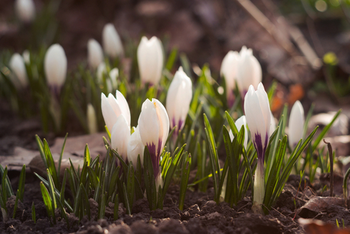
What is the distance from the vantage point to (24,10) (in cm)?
337

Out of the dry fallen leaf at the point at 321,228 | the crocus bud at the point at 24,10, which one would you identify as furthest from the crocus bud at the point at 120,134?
the crocus bud at the point at 24,10

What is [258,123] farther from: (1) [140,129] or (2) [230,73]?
(2) [230,73]

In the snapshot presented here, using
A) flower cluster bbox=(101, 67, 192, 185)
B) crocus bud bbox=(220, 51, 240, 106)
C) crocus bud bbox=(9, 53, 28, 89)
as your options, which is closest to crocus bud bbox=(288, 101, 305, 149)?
crocus bud bbox=(220, 51, 240, 106)

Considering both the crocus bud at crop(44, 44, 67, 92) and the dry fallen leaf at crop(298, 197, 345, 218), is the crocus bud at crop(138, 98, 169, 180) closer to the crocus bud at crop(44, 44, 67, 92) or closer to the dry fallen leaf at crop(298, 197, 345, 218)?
the dry fallen leaf at crop(298, 197, 345, 218)

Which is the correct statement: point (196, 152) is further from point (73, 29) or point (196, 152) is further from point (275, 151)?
point (73, 29)

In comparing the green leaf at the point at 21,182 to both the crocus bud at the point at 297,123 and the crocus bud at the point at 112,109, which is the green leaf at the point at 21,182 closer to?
the crocus bud at the point at 112,109

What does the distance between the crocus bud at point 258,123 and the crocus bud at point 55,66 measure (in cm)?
136

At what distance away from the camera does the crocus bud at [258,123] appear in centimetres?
105

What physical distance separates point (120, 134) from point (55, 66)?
1.10 metres

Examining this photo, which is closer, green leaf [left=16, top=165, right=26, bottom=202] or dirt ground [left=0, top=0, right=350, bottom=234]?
dirt ground [left=0, top=0, right=350, bottom=234]

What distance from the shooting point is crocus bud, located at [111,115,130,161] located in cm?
109

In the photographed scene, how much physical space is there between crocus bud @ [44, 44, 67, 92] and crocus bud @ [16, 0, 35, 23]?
1.76m

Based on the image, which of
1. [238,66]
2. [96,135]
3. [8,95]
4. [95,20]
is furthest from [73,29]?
[238,66]

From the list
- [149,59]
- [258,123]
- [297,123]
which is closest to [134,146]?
[258,123]
